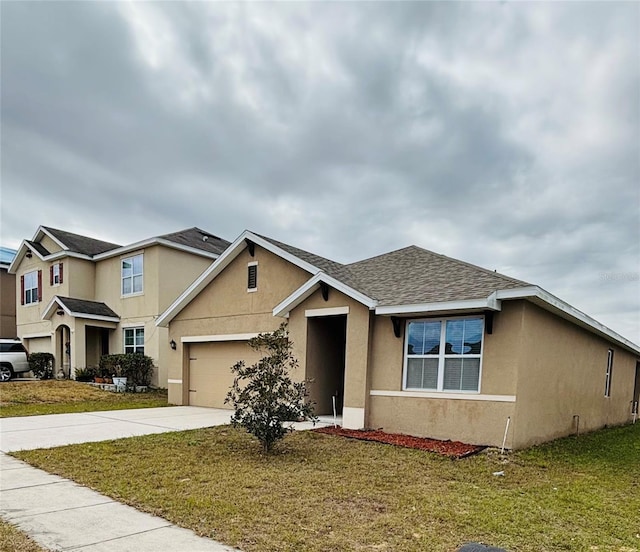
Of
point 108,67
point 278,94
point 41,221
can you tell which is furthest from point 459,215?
point 41,221

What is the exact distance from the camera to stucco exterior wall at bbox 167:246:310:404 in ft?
41.7

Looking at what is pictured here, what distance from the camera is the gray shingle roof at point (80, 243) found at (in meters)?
22.3

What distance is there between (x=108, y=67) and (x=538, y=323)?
1117 cm

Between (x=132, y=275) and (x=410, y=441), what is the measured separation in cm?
1604

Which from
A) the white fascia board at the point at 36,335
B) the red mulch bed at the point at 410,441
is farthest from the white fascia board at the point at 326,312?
the white fascia board at the point at 36,335

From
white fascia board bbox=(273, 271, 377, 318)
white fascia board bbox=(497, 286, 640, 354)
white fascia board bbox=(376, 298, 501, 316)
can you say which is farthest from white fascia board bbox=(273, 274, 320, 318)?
white fascia board bbox=(497, 286, 640, 354)

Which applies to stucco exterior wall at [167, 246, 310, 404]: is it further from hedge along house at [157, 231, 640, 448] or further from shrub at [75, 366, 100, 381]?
shrub at [75, 366, 100, 381]

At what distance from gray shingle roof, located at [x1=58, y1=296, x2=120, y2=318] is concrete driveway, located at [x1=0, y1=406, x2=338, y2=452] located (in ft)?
29.3

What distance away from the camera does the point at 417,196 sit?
15.9 m

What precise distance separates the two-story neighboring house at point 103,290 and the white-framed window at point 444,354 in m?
12.9

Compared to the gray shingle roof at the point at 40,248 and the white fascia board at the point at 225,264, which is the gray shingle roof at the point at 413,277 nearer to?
the white fascia board at the point at 225,264

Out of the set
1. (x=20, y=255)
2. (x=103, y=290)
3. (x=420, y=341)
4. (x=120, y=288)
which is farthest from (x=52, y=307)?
(x=420, y=341)

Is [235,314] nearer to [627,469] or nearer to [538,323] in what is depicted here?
[538,323]

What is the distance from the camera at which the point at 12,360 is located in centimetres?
2148
